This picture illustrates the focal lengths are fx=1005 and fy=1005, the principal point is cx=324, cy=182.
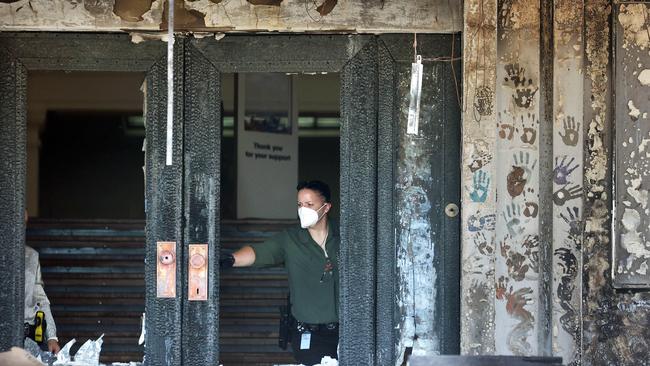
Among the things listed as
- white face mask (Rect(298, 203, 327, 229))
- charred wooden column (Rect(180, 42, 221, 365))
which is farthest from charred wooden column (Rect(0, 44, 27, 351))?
white face mask (Rect(298, 203, 327, 229))

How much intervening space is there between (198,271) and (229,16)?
1.56 metres

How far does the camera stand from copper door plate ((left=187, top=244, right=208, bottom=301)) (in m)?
6.12

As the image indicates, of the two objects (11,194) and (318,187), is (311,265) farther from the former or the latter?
(11,194)

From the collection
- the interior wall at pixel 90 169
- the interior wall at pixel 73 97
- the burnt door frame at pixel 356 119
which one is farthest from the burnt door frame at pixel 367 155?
the interior wall at pixel 90 169

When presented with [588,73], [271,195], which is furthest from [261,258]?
[271,195]

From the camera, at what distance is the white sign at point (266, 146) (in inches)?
394

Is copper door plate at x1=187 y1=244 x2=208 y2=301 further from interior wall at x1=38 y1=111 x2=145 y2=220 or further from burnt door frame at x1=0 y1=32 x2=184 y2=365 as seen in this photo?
interior wall at x1=38 y1=111 x2=145 y2=220

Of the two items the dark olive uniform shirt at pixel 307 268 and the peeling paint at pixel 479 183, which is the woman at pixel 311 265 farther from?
the peeling paint at pixel 479 183

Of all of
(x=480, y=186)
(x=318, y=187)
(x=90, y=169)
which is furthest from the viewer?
(x=90, y=169)

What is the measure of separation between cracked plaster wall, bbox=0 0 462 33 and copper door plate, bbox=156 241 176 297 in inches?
52.4

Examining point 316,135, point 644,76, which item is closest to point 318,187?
point 644,76

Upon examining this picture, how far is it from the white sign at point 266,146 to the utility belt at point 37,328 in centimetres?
368

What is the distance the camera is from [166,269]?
6137mm

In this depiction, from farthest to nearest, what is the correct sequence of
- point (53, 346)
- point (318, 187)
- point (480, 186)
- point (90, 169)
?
point (90, 169)
point (318, 187)
point (53, 346)
point (480, 186)
